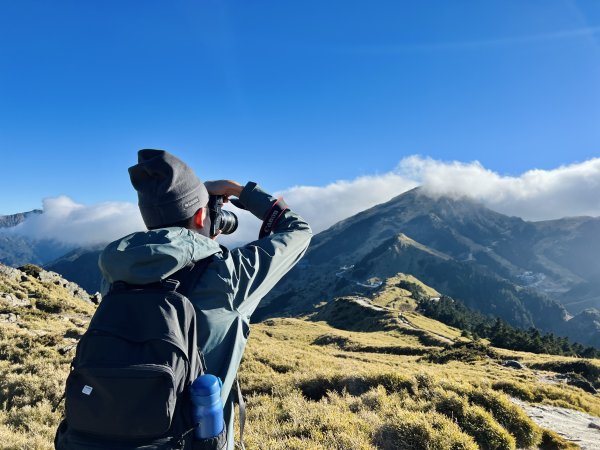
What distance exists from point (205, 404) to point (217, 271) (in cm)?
83

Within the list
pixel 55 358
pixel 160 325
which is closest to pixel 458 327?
pixel 55 358

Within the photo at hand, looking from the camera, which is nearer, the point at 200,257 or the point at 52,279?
the point at 200,257

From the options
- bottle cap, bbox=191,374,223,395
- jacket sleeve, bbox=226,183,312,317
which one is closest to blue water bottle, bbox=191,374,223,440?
bottle cap, bbox=191,374,223,395

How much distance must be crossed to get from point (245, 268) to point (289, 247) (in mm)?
439

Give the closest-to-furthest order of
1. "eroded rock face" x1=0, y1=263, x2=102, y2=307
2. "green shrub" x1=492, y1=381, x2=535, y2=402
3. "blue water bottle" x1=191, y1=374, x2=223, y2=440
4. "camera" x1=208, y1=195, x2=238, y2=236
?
"blue water bottle" x1=191, y1=374, x2=223, y2=440, "camera" x1=208, y1=195, x2=238, y2=236, "green shrub" x1=492, y1=381, x2=535, y2=402, "eroded rock face" x1=0, y1=263, x2=102, y2=307

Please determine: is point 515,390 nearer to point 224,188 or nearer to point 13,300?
point 224,188

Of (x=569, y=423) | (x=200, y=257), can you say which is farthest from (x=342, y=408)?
(x=200, y=257)

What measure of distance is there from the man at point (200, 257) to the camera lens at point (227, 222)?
0.29 m

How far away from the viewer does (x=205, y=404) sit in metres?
2.46

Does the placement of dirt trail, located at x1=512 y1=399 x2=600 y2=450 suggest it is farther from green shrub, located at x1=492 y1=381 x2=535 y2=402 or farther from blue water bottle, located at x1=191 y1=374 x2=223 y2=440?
blue water bottle, located at x1=191 y1=374 x2=223 y2=440

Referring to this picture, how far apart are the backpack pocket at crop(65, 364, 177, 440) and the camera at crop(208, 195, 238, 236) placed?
124 centimetres

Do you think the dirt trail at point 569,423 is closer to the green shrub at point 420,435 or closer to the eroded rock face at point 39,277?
the green shrub at point 420,435

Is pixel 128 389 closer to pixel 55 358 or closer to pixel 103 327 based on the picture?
pixel 103 327

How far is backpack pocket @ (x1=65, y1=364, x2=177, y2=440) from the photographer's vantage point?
7.66 feet
